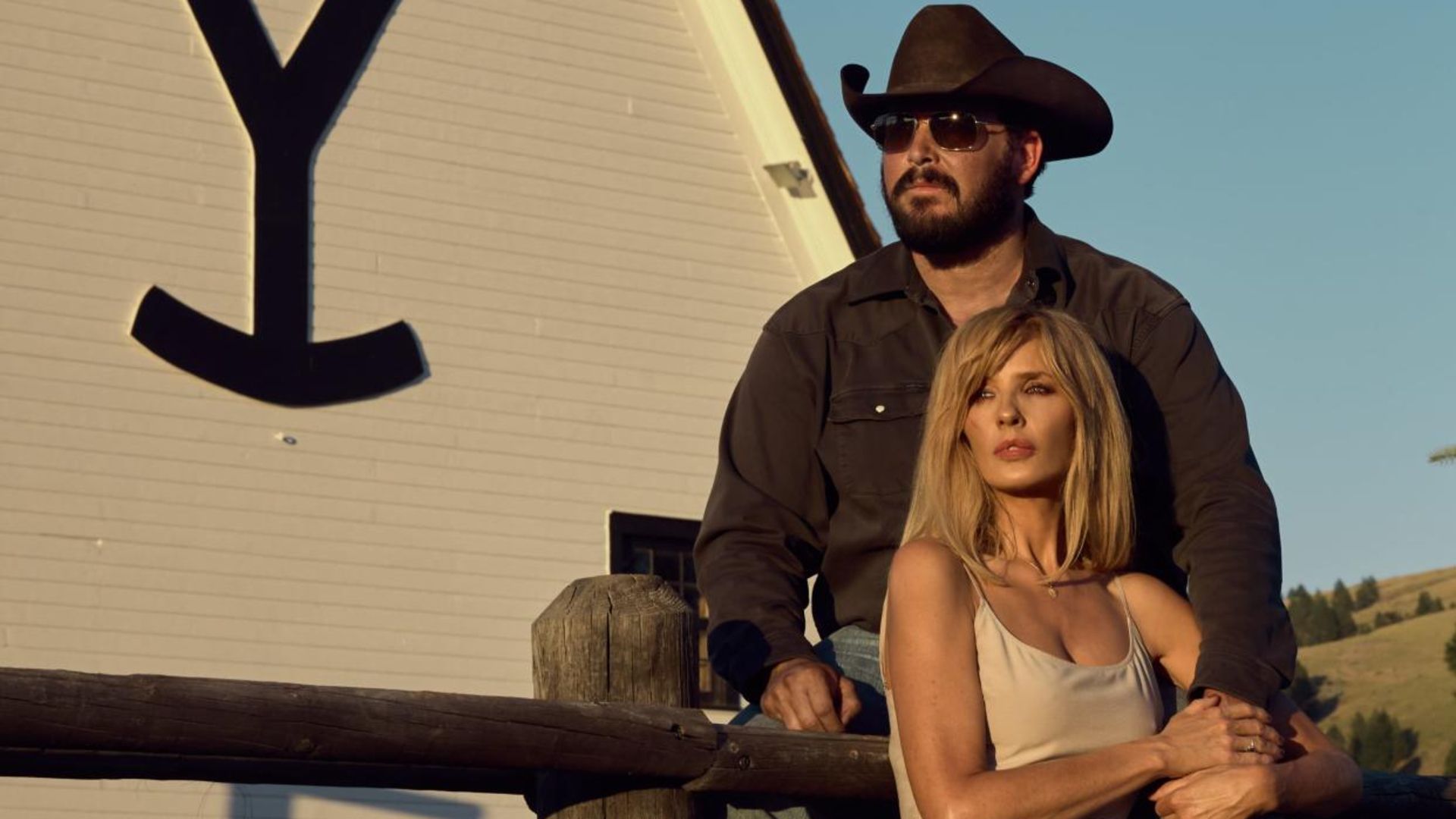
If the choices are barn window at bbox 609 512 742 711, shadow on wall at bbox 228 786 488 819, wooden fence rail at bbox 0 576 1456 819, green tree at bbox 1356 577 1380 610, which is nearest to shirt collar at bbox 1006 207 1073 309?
wooden fence rail at bbox 0 576 1456 819

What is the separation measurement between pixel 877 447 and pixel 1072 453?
78 centimetres

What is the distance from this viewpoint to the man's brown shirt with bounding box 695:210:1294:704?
4.80 metres

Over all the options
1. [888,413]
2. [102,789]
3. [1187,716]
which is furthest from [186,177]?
[1187,716]

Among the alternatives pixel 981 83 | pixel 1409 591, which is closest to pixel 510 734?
pixel 981 83

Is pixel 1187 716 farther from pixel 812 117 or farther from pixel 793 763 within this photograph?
pixel 812 117

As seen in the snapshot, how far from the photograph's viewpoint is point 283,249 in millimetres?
15125

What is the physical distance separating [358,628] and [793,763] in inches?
429

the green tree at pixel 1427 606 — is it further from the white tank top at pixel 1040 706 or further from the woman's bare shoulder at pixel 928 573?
the woman's bare shoulder at pixel 928 573

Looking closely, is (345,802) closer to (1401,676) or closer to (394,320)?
(394,320)

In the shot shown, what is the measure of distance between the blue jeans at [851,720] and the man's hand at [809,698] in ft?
0.13

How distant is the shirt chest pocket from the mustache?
0.49m

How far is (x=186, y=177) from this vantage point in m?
14.8

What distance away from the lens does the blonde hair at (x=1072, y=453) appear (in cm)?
427

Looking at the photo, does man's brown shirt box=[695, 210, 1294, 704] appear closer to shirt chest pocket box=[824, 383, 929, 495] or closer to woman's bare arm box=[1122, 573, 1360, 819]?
shirt chest pocket box=[824, 383, 929, 495]
